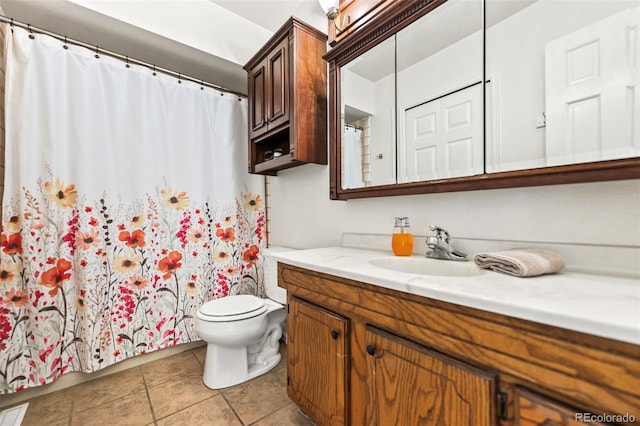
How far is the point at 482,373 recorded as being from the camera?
621 millimetres

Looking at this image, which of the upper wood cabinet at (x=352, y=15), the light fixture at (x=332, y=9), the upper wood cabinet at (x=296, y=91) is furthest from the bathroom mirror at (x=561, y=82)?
the upper wood cabinet at (x=296, y=91)

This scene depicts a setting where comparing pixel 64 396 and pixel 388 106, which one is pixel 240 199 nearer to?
pixel 388 106

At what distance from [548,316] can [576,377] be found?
112mm

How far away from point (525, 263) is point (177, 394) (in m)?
1.85

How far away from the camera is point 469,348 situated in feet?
2.10

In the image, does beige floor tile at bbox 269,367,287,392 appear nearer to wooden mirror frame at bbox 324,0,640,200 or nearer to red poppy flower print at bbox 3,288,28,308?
wooden mirror frame at bbox 324,0,640,200

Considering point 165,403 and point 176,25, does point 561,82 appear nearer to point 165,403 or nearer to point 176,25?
point 176,25

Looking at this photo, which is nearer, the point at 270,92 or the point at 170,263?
the point at 270,92

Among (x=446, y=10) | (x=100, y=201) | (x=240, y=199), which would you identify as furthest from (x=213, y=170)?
(x=446, y=10)

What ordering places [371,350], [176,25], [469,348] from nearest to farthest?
1. [469,348]
2. [371,350]
3. [176,25]

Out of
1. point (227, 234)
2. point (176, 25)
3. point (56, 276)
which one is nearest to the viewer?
point (56, 276)

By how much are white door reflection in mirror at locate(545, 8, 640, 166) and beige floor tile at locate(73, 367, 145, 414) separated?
2.36 metres

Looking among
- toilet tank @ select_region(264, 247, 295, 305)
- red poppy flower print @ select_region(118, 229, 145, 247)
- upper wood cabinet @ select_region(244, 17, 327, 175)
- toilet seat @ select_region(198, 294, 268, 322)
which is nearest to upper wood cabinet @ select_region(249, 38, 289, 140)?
upper wood cabinet @ select_region(244, 17, 327, 175)

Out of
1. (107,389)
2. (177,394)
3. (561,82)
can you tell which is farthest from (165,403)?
(561,82)
